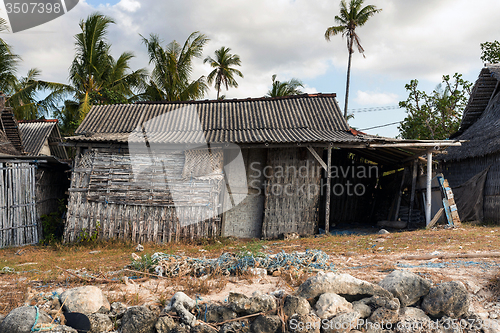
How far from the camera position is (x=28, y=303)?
3.94 m

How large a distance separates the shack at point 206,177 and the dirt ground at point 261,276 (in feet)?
3.50

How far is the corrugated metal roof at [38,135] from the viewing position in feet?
52.7

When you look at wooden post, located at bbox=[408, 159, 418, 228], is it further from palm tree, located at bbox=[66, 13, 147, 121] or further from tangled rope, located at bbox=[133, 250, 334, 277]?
Result: palm tree, located at bbox=[66, 13, 147, 121]

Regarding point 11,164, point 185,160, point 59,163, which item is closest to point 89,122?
point 59,163

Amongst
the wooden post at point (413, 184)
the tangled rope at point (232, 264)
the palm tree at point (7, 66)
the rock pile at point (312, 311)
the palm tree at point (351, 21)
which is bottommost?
the rock pile at point (312, 311)

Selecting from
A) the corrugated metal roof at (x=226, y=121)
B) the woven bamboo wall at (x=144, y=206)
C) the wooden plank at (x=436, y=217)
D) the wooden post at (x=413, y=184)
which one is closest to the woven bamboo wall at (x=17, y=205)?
the woven bamboo wall at (x=144, y=206)

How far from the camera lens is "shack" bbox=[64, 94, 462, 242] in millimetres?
8523

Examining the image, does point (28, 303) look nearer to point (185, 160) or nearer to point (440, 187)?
point (185, 160)

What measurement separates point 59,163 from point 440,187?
37.7 ft

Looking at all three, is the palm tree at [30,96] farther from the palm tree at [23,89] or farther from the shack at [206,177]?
the shack at [206,177]

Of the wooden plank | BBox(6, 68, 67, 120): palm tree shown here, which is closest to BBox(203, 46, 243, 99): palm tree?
BBox(6, 68, 67, 120): palm tree

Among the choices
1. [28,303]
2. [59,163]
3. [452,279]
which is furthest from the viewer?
[59,163]

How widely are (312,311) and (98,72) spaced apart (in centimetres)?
1860

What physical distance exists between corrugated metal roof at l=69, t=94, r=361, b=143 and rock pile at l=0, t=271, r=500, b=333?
4547 millimetres
